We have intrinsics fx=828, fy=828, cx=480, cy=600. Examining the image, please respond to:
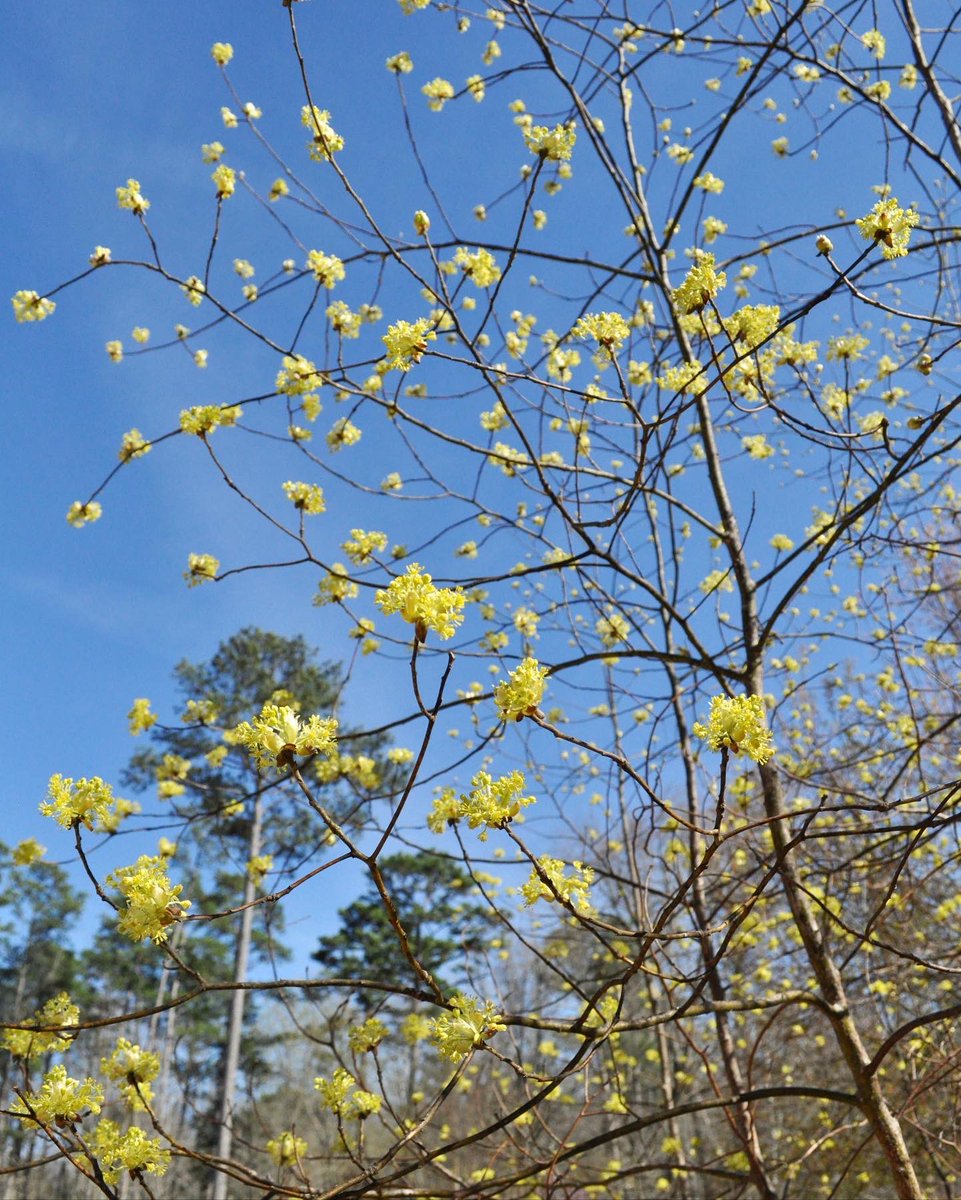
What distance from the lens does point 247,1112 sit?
21.5 metres

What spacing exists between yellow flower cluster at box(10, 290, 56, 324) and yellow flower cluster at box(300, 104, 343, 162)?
113cm

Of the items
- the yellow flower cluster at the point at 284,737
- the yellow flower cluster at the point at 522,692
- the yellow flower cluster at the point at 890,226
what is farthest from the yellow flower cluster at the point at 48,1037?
the yellow flower cluster at the point at 890,226

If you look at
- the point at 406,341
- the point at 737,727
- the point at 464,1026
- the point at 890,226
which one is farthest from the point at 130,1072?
the point at 890,226

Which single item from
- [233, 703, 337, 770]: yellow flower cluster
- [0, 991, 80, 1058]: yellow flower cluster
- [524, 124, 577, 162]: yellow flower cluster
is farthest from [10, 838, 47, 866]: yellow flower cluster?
[524, 124, 577, 162]: yellow flower cluster

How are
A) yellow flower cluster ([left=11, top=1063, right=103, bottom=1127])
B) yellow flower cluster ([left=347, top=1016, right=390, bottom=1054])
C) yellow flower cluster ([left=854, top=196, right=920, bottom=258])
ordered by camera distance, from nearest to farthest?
yellow flower cluster ([left=11, top=1063, right=103, bottom=1127]), yellow flower cluster ([left=854, top=196, right=920, bottom=258]), yellow flower cluster ([left=347, top=1016, right=390, bottom=1054])

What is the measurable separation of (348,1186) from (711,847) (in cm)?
97

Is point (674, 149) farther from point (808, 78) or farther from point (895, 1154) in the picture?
point (895, 1154)

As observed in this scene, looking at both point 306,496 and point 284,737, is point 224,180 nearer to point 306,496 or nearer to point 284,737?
point 306,496

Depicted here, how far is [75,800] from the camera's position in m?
1.61

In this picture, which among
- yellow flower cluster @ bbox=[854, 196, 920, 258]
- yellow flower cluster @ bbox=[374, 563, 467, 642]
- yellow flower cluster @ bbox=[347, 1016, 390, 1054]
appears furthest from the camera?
yellow flower cluster @ bbox=[347, 1016, 390, 1054]

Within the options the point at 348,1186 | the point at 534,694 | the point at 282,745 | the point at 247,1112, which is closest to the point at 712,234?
the point at 534,694

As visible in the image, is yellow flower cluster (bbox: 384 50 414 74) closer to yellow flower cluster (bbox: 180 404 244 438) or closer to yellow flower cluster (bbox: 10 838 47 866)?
yellow flower cluster (bbox: 180 404 244 438)

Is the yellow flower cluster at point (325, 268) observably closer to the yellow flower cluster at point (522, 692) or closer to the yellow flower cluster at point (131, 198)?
the yellow flower cluster at point (131, 198)

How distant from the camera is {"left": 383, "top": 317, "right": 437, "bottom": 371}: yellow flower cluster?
2014mm
